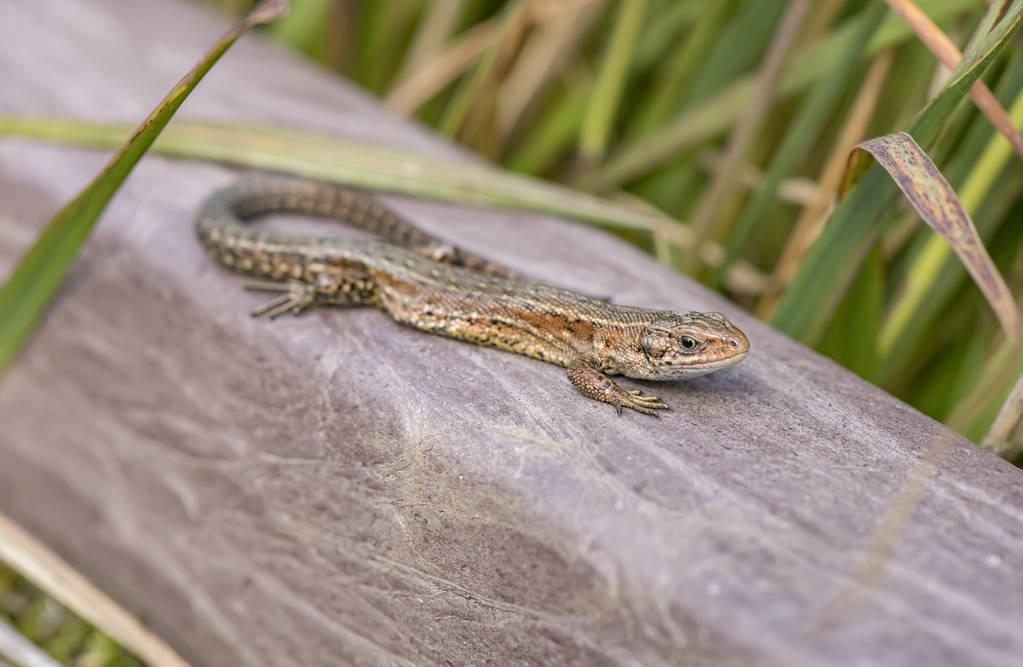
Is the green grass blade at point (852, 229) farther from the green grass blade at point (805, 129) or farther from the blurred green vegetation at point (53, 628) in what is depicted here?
the blurred green vegetation at point (53, 628)

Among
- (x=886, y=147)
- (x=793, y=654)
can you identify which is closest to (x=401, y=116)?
(x=886, y=147)

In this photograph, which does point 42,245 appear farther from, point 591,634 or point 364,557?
point 591,634

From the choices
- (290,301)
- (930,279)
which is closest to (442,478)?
(290,301)

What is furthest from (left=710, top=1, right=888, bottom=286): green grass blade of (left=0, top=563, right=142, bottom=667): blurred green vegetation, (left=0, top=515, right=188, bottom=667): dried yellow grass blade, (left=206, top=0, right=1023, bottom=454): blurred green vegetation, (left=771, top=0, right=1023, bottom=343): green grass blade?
(left=0, top=563, right=142, bottom=667): blurred green vegetation

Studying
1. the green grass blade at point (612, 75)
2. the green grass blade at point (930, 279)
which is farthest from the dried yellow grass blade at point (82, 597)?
the green grass blade at point (930, 279)

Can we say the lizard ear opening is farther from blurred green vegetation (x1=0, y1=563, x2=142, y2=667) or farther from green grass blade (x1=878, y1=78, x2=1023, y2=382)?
blurred green vegetation (x1=0, y1=563, x2=142, y2=667)

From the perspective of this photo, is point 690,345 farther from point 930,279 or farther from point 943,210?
point 930,279
